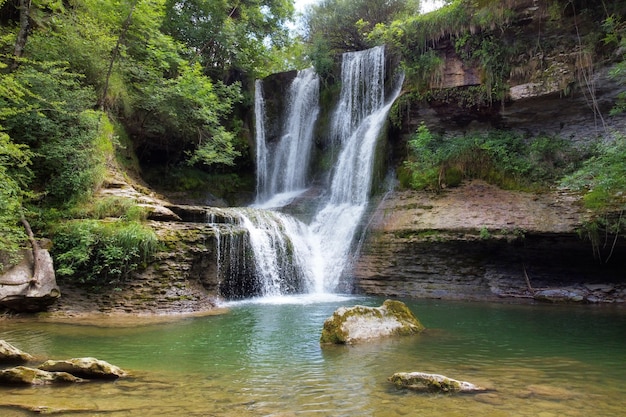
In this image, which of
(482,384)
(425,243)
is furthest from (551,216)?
(482,384)

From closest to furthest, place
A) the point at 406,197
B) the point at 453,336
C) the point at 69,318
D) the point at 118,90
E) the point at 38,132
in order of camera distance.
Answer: the point at 453,336, the point at 69,318, the point at 38,132, the point at 118,90, the point at 406,197

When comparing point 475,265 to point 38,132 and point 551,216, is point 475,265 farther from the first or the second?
point 38,132

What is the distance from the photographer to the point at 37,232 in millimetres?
10008

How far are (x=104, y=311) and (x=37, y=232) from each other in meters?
2.53

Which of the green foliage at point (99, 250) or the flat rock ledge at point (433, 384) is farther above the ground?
the green foliage at point (99, 250)

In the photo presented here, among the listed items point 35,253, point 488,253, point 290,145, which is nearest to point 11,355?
point 35,253

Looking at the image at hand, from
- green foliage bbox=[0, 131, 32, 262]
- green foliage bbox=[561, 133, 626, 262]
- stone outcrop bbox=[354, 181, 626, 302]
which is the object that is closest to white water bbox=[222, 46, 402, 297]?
stone outcrop bbox=[354, 181, 626, 302]

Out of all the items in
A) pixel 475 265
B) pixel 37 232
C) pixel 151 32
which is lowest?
pixel 475 265

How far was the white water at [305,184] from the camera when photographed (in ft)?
45.1

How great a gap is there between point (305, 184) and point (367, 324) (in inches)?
569

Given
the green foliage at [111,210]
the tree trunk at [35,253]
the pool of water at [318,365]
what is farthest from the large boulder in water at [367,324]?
the green foliage at [111,210]

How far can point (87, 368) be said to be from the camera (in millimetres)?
4758

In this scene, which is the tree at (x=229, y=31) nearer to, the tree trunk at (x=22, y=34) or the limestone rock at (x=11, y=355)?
the tree trunk at (x=22, y=34)

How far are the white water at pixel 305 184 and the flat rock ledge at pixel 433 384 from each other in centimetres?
885
